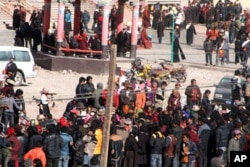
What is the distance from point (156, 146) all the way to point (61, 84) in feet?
41.2

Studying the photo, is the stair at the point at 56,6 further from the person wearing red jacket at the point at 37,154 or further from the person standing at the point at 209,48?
the person wearing red jacket at the point at 37,154

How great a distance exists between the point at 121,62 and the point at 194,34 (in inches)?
364

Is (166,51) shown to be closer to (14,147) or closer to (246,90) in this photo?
(246,90)

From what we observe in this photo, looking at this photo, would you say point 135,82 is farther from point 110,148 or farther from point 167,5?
point 167,5

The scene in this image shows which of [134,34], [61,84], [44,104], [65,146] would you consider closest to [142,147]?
[65,146]

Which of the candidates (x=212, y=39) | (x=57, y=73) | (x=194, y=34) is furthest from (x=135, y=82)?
(x=194, y=34)

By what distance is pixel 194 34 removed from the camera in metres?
50.2

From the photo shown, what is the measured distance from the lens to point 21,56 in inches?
1467

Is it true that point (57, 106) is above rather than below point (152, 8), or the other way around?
below

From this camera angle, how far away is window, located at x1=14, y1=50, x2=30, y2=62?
3716 cm

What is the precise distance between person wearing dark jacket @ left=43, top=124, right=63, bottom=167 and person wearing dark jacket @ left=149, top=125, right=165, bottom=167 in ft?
6.87

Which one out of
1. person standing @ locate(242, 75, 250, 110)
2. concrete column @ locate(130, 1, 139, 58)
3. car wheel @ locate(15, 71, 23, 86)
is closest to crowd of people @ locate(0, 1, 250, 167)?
person standing @ locate(242, 75, 250, 110)

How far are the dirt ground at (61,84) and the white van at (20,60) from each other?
346 mm

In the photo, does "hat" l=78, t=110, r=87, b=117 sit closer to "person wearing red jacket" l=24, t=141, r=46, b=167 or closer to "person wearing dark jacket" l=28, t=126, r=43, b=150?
"person wearing dark jacket" l=28, t=126, r=43, b=150
